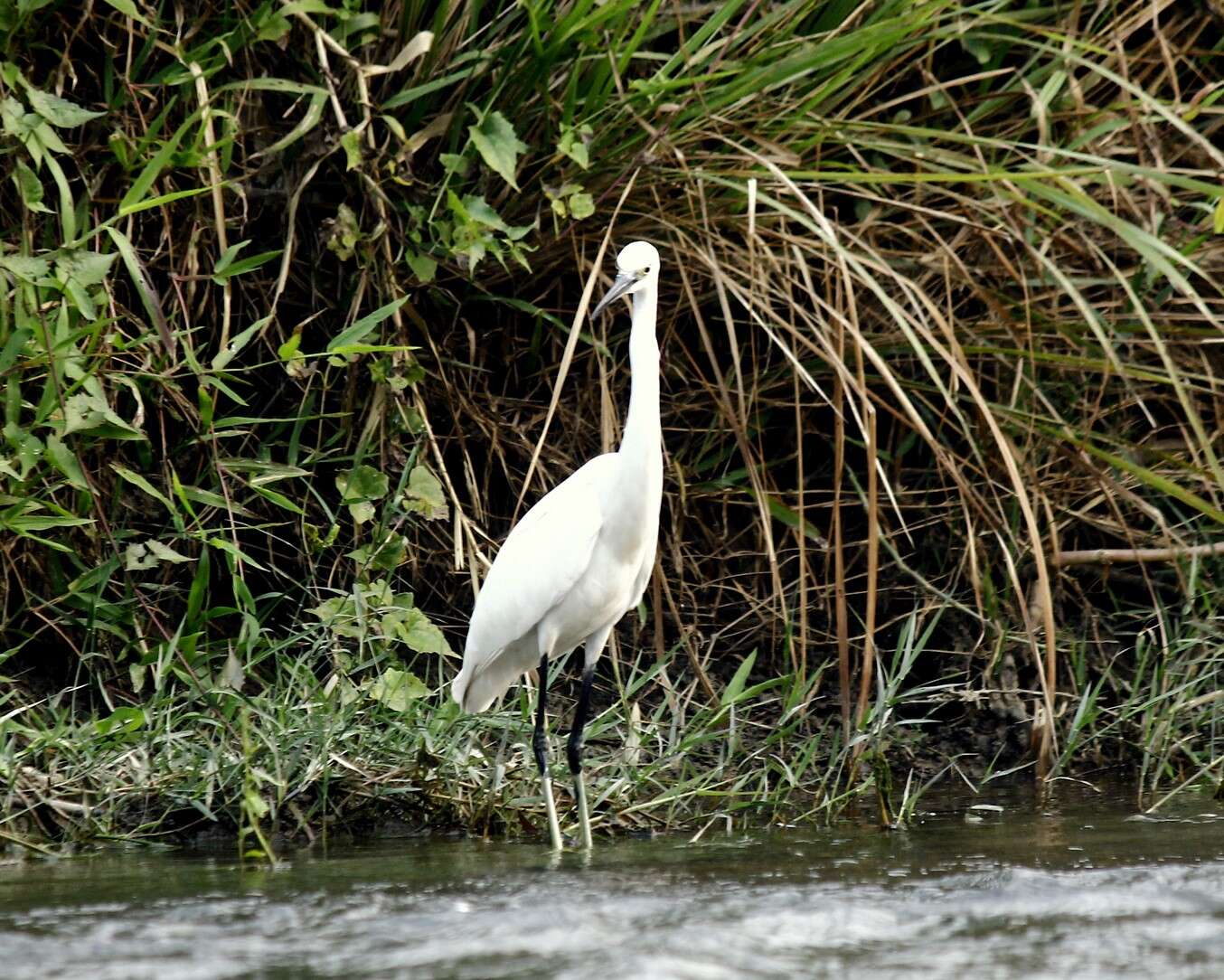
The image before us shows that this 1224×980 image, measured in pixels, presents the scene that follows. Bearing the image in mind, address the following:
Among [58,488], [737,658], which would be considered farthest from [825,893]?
[58,488]

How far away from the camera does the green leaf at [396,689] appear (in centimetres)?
370

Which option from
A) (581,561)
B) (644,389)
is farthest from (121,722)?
(644,389)

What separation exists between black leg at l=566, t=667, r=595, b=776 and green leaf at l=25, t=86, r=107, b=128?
5.87 feet

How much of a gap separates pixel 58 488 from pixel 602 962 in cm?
209

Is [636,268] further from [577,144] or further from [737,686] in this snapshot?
[737,686]

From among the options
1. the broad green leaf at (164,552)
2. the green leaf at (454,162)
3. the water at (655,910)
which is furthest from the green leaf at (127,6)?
the water at (655,910)

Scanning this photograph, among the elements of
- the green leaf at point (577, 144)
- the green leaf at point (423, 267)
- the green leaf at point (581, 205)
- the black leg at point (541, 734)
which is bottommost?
the black leg at point (541, 734)

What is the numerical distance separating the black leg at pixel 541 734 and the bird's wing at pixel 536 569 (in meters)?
0.11

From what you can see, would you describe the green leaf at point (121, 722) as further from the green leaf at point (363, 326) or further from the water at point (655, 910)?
the green leaf at point (363, 326)

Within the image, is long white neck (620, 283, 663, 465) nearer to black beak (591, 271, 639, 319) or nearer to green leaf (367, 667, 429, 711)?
black beak (591, 271, 639, 319)

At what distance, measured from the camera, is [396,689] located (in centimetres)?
374

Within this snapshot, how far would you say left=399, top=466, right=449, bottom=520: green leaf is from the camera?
399 cm

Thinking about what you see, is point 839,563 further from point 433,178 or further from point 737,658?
point 433,178

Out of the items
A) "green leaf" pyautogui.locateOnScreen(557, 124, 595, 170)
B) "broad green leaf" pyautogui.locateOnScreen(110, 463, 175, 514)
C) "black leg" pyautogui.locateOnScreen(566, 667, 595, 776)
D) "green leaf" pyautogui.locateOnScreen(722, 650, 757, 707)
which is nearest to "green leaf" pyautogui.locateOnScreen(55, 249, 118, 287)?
"broad green leaf" pyautogui.locateOnScreen(110, 463, 175, 514)
